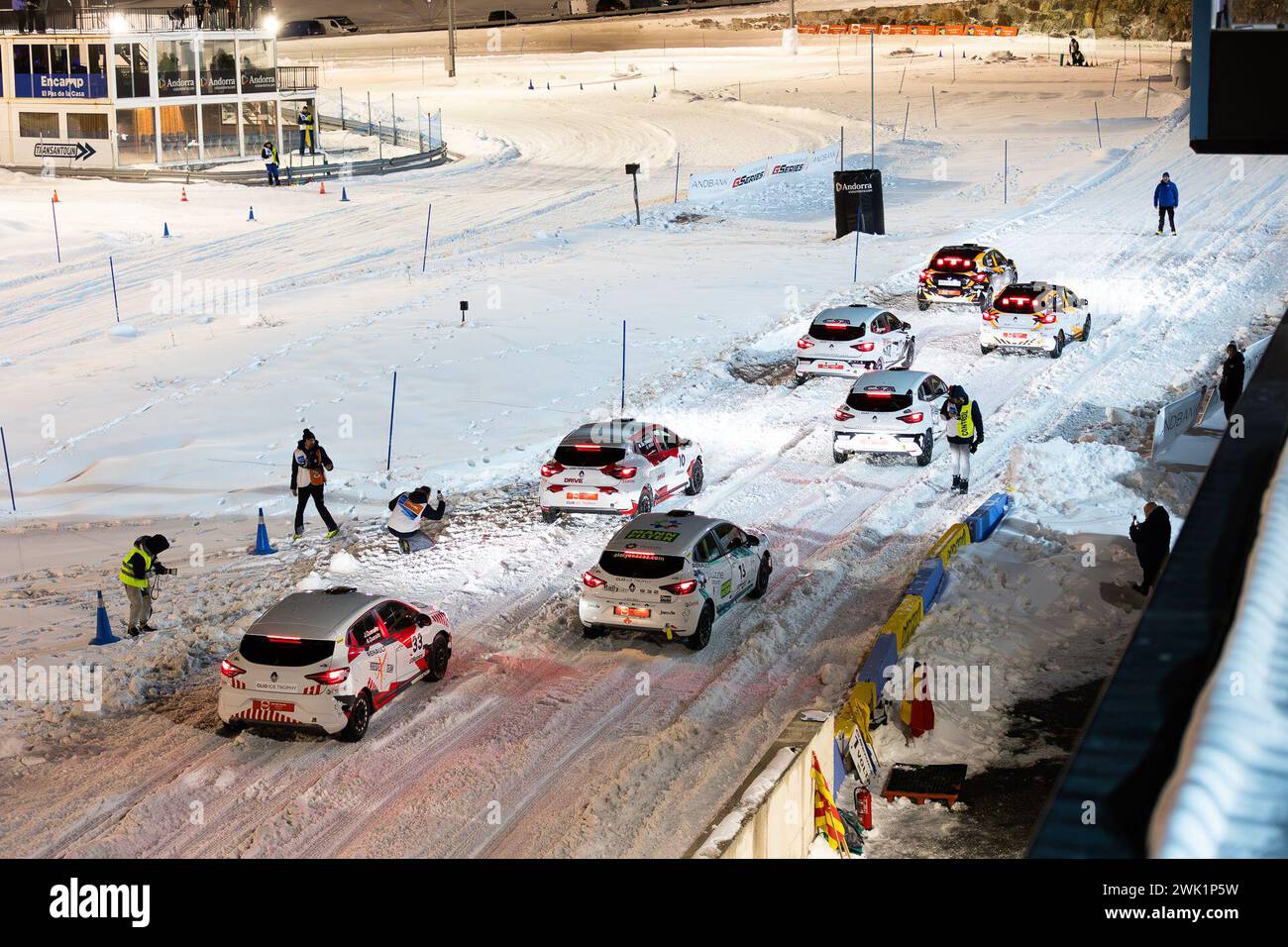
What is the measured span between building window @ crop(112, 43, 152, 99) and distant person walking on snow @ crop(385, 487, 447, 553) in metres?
38.9

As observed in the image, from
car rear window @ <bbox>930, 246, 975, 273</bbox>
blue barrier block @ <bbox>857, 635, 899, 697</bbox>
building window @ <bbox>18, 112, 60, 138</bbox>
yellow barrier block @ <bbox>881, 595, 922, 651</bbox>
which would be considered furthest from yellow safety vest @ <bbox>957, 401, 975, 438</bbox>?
building window @ <bbox>18, 112, 60, 138</bbox>

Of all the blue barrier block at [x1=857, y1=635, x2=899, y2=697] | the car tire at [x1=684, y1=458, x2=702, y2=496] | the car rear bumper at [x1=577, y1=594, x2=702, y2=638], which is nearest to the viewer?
the blue barrier block at [x1=857, y1=635, x2=899, y2=697]

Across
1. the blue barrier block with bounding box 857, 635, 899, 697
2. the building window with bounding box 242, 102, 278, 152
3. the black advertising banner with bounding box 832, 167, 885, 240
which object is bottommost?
the blue barrier block with bounding box 857, 635, 899, 697

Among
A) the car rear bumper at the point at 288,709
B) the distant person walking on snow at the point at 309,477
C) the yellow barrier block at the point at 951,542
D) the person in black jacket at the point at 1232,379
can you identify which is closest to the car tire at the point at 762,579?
the yellow barrier block at the point at 951,542

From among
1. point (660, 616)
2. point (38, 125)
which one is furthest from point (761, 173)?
point (660, 616)

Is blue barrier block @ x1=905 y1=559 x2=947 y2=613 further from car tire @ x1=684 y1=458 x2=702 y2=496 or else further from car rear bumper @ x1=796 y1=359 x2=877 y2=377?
car rear bumper @ x1=796 y1=359 x2=877 y2=377

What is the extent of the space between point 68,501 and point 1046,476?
14133mm

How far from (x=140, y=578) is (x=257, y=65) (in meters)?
44.9

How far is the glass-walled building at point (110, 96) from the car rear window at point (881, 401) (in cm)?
3837

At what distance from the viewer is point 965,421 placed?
70.8ft

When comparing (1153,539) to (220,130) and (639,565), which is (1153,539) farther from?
(220,130)

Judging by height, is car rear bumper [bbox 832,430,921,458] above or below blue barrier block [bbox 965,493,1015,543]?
above

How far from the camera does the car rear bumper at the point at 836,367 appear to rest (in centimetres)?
2702

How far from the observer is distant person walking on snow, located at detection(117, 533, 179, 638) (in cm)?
1648
